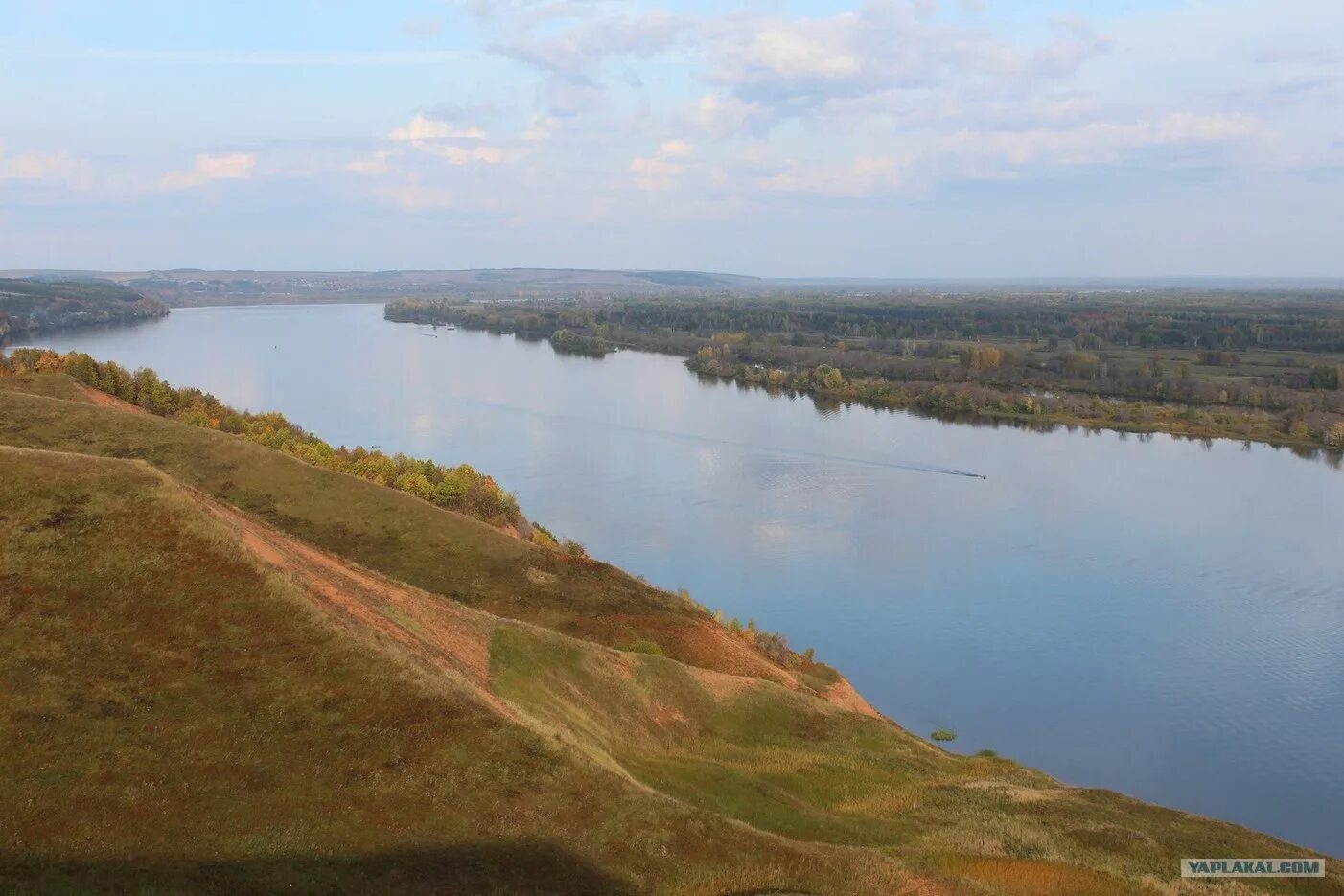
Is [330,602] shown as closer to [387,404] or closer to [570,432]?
[570,432]

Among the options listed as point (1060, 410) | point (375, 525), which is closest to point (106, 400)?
point (375, 525)

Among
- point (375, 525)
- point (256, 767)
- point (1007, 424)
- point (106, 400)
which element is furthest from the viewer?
point (1007, 424)

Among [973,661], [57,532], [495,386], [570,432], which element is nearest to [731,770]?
[57,532]

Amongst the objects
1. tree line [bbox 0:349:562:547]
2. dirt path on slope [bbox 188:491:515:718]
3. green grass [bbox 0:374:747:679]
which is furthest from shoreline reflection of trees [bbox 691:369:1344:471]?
dirt path on slope [bbox 188:491:515:718]

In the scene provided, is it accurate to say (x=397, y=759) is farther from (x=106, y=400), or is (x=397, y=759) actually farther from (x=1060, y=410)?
(x=1060, y=410)

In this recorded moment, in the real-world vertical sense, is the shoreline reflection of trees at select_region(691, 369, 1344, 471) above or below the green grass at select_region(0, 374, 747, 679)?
below

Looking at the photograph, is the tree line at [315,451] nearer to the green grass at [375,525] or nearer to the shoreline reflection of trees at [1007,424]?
the green grass at [375,525]

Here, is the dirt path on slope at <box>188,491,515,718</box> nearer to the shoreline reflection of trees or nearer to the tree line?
the tree line
